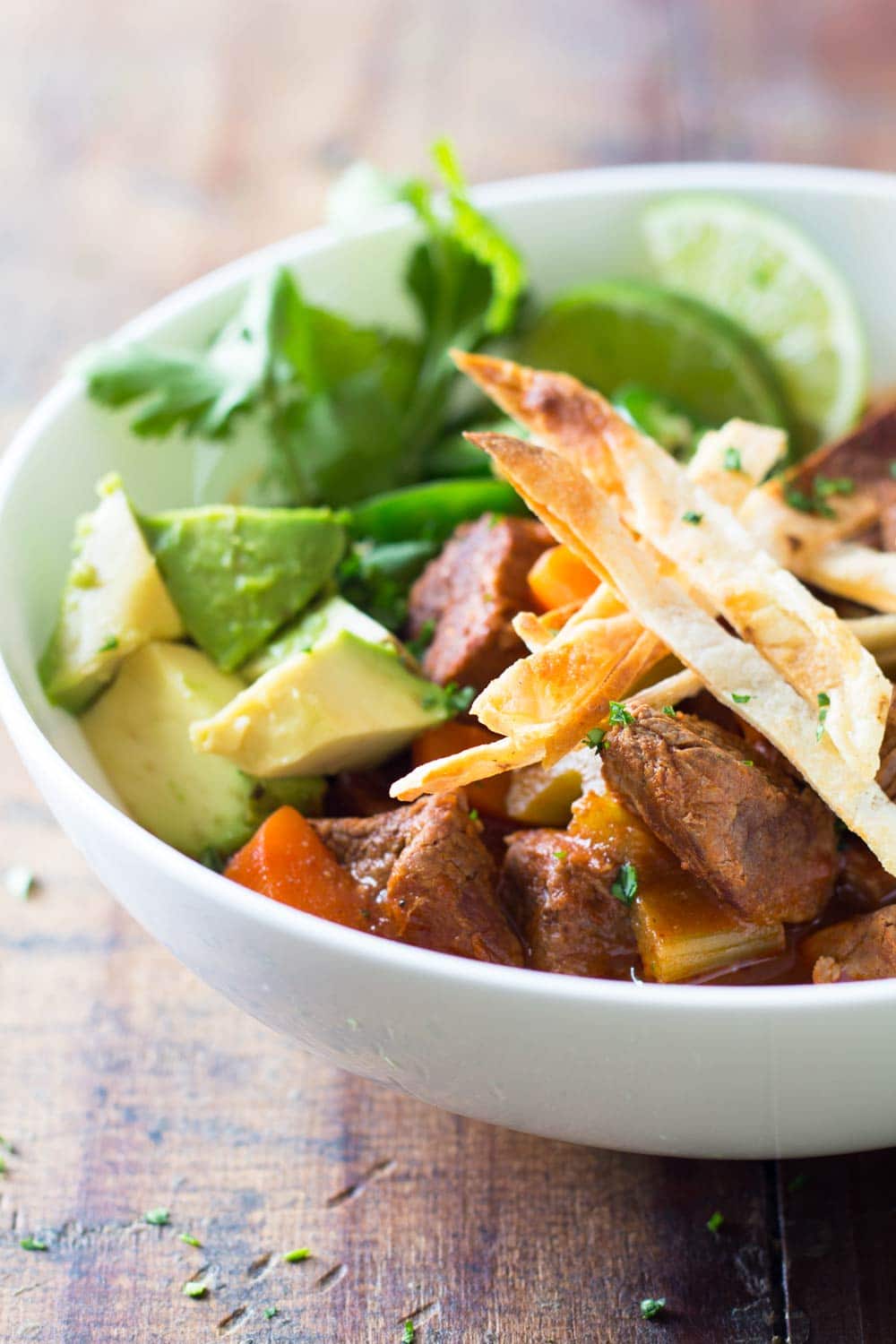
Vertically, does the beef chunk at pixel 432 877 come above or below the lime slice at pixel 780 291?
below

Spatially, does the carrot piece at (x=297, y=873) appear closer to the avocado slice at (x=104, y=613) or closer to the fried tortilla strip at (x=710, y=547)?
the avocado slice at (x=104, y=613)

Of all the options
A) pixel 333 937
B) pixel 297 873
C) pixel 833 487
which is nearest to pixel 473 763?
pixel 333 937

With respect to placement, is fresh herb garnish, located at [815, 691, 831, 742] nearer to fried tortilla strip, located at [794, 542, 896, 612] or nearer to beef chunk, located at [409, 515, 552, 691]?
fried tortilla strip, located at [794, 542, 896, 612]

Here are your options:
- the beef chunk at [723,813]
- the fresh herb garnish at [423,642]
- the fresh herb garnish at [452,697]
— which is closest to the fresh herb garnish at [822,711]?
the beef chunk at [723,813]

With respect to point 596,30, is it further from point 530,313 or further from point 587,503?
point 587,503

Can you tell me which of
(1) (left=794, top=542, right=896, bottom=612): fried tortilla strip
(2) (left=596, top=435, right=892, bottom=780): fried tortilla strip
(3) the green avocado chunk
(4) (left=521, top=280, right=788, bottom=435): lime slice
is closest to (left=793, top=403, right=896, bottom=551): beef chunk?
(1) (left=794, top=542, right=896, bottom=612): fried tortilla strip

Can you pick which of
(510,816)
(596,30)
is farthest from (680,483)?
(596,30)

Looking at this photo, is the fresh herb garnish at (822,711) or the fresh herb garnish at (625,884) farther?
the fresh herb garnish at (625,884)

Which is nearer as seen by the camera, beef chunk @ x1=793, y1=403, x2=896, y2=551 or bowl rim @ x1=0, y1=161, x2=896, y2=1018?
bowl rim @ x1=0, y1=161, x2=896, y2=1018
